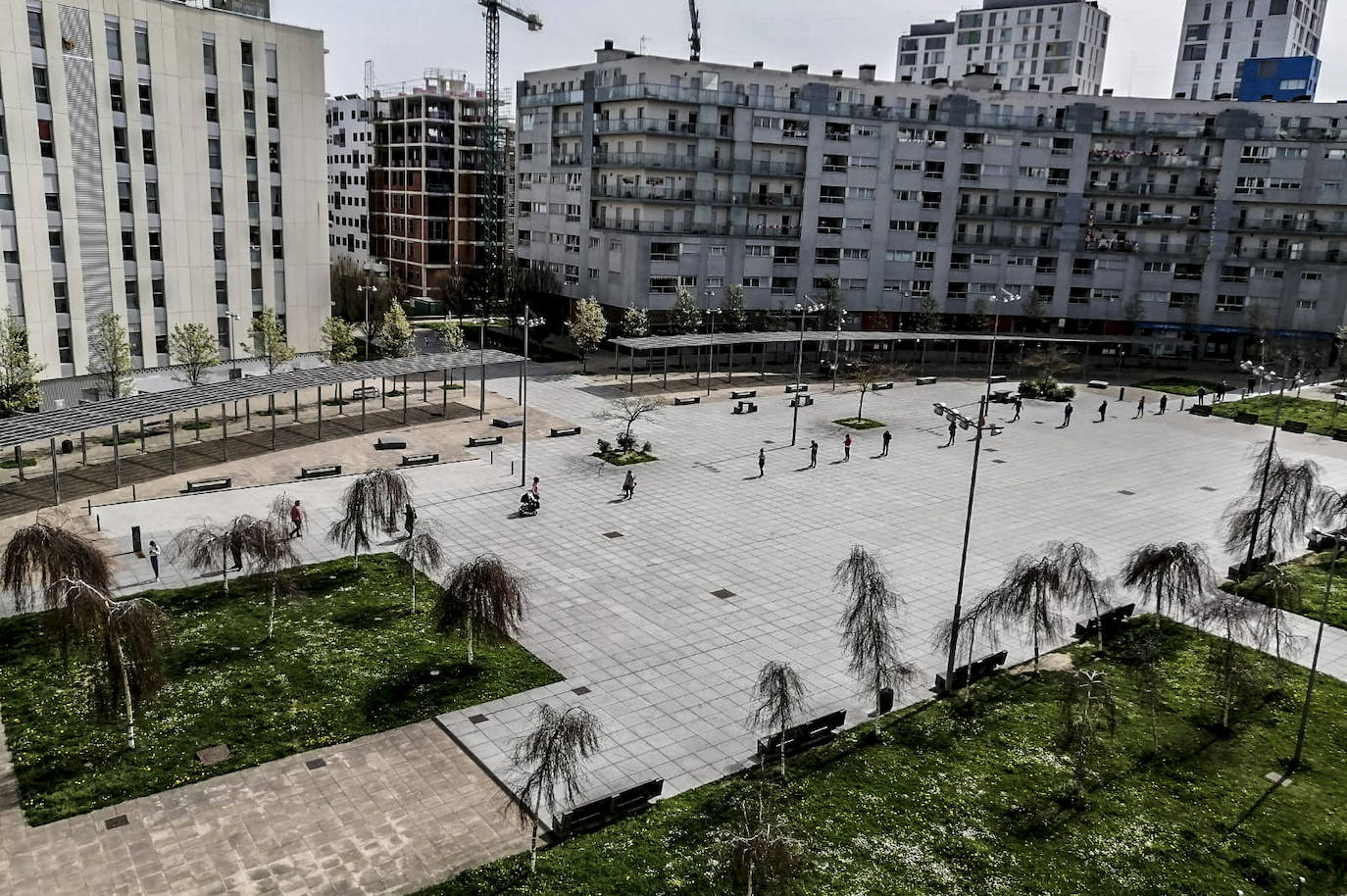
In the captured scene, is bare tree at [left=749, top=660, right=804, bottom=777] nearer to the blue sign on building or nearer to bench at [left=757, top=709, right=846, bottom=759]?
bench at [left=757, top=709, right=846, bottom=759]

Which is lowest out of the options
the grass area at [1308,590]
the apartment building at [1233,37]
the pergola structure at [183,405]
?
the grass area at [1308,590]

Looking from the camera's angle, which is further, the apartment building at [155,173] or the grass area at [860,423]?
the grass area at [860,423]

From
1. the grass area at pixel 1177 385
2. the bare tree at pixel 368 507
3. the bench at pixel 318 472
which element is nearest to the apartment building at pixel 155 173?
the bench at pixel 318 472

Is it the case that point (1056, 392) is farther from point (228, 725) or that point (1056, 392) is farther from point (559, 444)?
point (228, 725)

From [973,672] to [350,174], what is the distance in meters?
100

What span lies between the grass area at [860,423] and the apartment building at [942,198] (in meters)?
21.9

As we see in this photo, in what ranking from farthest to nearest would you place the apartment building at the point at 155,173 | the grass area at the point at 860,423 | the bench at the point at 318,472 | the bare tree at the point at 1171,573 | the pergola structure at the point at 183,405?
the grass area at the point at 860,423 < the apartment building at the point at 155,173 < the bench at the point at 318,472 < the pergola structure at the point at 183,405 < the bare tree at the point at 1171,573

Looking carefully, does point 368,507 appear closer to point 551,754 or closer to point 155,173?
point 551,754

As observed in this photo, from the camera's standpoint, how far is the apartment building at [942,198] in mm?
73562

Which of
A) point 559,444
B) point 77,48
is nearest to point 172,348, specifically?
point 77,48

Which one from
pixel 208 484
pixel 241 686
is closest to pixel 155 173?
pixel 208 484

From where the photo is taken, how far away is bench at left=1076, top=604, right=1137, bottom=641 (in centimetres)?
2823

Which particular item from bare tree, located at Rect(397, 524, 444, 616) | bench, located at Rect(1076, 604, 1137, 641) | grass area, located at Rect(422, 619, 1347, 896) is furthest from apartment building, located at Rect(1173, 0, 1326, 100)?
bare tree, located at Rect(397, 524, 444, 616)

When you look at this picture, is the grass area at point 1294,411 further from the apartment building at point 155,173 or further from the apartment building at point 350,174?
the apartment building at point 350,174
